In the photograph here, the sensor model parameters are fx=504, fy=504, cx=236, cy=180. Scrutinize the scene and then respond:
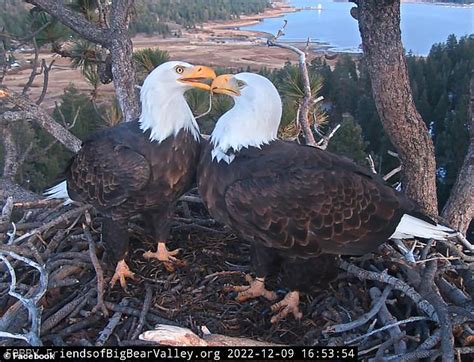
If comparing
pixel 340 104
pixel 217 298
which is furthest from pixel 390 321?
pixel 340 104

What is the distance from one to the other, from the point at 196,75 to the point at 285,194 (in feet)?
2.70

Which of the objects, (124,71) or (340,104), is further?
(340,104)

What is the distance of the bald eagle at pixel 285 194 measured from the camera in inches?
94.6

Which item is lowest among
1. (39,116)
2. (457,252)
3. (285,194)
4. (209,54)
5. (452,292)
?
(452,292)

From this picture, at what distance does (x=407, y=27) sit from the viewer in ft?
72.8

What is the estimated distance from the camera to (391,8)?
268 centimetres

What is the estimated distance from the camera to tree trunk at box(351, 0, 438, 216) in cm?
272

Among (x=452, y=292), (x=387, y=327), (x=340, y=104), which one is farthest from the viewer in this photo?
(x=340, y=104)

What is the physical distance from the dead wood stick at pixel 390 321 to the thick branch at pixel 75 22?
2.57 m

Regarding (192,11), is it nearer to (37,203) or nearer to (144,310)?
(37,203)

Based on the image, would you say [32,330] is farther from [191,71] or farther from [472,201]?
[472,201]

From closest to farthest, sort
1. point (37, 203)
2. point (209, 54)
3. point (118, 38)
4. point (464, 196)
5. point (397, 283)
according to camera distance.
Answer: point (397, 283) < point (464, 196) < point (37, 203) < point (118, 38) < point (209, 54)

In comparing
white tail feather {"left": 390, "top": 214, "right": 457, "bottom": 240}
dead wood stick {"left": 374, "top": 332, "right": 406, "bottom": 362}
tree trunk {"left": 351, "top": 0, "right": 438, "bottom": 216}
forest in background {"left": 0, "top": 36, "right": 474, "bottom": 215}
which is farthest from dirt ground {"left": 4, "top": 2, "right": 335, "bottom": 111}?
dead wood stick {"left": 374, "top": 332, "right": 406, "bottom": 362}

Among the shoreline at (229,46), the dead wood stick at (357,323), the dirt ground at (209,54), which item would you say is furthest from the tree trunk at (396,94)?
the dirt ground at (209,54)
